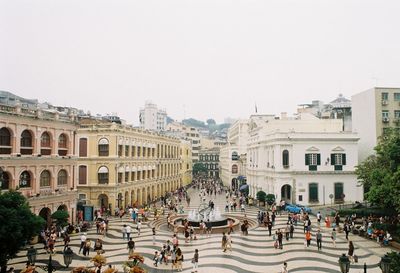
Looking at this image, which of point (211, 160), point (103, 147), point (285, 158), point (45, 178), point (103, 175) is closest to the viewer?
point (45, 178)

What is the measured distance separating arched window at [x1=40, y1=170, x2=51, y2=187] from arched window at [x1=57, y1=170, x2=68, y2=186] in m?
1.40

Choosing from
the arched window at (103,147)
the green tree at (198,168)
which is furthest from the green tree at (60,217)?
the green tree at (198,168)

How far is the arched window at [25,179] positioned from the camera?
96.2 feet

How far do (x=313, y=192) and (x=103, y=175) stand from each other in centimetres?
2691

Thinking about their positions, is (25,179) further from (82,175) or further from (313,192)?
(313,192)

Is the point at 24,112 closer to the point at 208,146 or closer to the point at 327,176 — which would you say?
the point at 327,176

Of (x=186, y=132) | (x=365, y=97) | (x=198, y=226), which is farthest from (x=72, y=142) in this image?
(x=186, y=132)

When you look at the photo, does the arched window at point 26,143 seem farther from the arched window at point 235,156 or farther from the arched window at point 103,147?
the arched window at point 235,156

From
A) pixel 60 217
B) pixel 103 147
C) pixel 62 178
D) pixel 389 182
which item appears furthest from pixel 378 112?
pixel 60 217

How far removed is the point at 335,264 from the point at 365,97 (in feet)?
132

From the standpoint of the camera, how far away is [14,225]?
1884cm

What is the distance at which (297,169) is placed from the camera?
48.5m

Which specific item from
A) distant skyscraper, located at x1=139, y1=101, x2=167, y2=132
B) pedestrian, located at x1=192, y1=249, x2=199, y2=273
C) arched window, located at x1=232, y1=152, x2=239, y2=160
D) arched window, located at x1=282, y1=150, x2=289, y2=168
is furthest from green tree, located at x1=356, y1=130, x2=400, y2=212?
distant skyscraper, located at x1=139, y1=101, x2=167, y2=132

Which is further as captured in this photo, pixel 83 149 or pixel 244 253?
pixel 83 149
